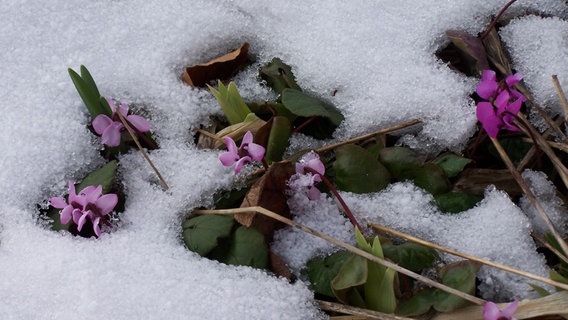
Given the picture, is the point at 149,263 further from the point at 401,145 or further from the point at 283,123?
the point at 401,145

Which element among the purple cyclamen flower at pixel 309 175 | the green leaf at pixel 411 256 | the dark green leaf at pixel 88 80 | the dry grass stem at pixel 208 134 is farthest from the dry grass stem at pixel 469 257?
the dark green leaf at pixel 88 80

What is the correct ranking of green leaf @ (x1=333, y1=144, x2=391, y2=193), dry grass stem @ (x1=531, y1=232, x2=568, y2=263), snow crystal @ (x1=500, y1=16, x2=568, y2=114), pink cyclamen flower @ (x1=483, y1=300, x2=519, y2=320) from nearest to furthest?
pink cyclamen flower @ (x1=483, y1=300, x2=519, y2=320) < dry grass stem @ (x1=531, y1=232, x2=568, y2=263) < green leaf @ (x1=333, y1=144, x2=391, y2=193) < snow crystal @ (x1=500, y1=16, x2=568, y2=114)

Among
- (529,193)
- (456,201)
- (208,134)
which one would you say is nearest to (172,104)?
(208,134)

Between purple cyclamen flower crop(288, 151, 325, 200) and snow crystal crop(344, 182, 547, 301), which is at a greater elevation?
purple cyclamen flower crop(288, 151, 325, 200)

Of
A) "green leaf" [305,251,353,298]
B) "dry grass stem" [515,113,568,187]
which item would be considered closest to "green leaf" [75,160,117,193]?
"green leaf" [305,251,353,298]

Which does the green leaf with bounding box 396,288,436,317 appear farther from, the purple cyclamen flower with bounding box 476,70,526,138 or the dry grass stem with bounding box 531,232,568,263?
the purple cyclamen flower with bounding box 476,70,526,138

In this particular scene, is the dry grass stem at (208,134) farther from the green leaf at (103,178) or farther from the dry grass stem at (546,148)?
the dry grass stem at (546,148)
